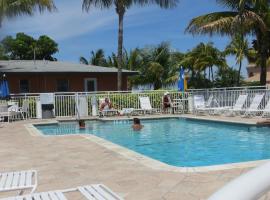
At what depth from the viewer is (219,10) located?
79.0 ft

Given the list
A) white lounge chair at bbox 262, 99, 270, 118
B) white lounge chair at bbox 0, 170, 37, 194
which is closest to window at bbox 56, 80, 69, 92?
white lounge chair at bbox 262, 99, 270, 118

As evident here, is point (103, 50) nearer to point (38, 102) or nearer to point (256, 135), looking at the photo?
point (38, 102)

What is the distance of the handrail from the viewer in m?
1.28

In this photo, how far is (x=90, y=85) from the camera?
28.0 meters

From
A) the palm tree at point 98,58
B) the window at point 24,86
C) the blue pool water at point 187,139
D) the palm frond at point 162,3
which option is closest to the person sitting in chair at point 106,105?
the blue pool water at point 187,139

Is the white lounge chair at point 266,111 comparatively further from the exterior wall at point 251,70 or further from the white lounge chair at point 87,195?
the exterior wall at point 251,70

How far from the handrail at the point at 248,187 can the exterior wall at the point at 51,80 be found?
25.0 meters

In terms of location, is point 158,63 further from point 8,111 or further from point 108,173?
point 108,173

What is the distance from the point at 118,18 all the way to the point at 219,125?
13189 millimetres

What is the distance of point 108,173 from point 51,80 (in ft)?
69.8

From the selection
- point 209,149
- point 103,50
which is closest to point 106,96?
point 209,149

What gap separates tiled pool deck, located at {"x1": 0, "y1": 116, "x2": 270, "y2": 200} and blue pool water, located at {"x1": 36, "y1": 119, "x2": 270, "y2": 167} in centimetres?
238

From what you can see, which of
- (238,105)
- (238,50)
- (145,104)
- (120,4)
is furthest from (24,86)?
(238,50)

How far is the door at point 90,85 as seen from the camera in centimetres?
2775
